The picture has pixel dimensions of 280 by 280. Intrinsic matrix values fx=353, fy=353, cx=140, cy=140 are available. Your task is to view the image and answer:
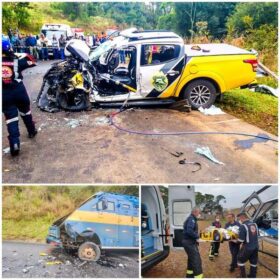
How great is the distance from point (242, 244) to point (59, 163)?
9.01 ft

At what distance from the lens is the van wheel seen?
436 cm

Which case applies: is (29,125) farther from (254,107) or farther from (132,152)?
(254,107)

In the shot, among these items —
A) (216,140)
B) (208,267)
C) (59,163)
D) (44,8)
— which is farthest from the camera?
(44,8)

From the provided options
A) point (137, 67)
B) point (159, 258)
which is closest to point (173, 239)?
point (159, 258)

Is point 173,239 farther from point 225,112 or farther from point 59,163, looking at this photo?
point 225,112

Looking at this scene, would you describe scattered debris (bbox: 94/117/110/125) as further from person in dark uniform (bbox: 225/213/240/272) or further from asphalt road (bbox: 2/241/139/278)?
person in dark uniform (bbox: 225/213/240/272)

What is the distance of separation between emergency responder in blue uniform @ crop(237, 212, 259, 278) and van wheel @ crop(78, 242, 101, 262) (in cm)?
174

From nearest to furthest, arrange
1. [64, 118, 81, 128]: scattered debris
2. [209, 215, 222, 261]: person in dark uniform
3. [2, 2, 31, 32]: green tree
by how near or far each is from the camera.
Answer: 1. [209, 215, 222, 261]: person in dark uniform
2. [64, 118, 81, 128]: scattered debris
3. [2, 2, 31, 32]: green tree

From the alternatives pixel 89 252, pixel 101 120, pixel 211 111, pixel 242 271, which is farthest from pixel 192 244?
pixel 211 111

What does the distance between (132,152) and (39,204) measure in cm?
169

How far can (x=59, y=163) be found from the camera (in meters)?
5.17

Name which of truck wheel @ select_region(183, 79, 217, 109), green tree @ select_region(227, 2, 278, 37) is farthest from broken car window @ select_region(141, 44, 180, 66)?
green tree @ select_region(227, 2, 278, 37)

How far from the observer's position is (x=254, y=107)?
802cm

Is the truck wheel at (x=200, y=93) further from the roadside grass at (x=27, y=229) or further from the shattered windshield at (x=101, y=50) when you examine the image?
the roadside grass at (x=27, y=229)
